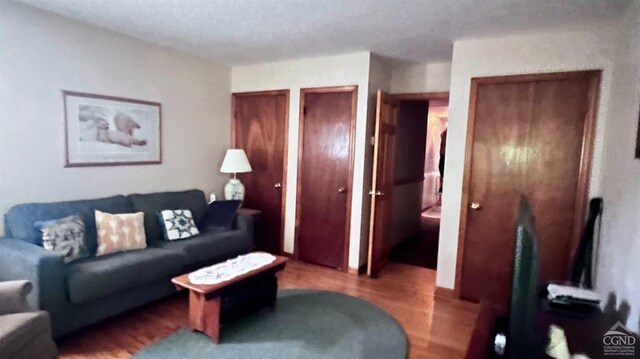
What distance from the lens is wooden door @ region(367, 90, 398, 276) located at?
3592 millimetres

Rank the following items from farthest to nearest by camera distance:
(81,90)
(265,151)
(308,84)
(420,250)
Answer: (420,250)
(265,151)
(308,84)
(81,90)

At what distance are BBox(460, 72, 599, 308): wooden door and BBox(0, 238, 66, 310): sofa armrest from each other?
123 inches

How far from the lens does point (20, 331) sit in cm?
177

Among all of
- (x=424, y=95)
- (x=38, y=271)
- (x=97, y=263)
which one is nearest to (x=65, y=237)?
(x=97, y=263)

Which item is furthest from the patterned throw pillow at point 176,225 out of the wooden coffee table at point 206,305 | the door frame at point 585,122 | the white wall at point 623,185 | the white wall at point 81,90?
the white wall at point 623,185

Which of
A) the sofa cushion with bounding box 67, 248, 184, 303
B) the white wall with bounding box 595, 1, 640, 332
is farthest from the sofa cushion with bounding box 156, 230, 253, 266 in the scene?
the white wall with bounding box 595, 1, 640, 332

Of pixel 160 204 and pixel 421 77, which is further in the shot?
pixel 421 77

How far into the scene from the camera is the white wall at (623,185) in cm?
180

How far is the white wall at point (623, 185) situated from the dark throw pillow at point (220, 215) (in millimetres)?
3103

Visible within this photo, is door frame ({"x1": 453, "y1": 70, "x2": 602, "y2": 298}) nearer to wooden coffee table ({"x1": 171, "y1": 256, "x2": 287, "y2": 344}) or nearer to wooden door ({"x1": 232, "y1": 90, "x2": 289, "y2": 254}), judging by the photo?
wooden door ({"x1": 232, "y1": 90, "x2": 289, "y2": 254})

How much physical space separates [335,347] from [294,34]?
2.53 meters

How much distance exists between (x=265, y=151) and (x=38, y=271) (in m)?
2.60

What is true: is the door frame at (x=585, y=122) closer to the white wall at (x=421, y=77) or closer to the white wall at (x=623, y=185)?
the white wall at (x=623, y=185)
